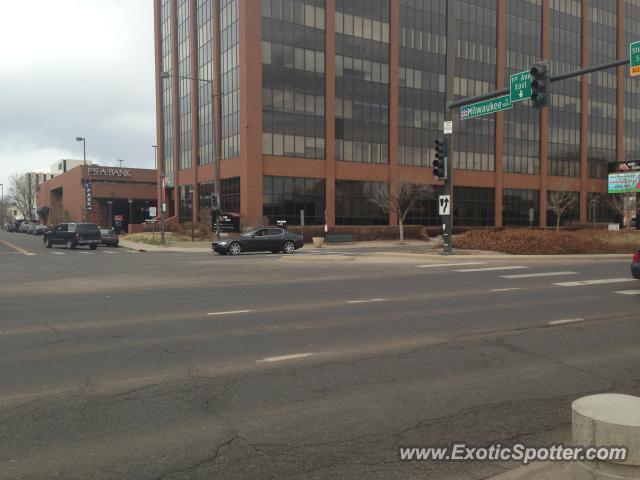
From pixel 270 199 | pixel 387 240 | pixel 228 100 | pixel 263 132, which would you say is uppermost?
pixel 228 100

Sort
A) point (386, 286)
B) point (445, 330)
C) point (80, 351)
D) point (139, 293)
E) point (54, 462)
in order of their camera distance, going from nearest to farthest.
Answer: point (54, 462) → point (80, 351) → point (445, 330) → point (139, 293) → point (386, 286)

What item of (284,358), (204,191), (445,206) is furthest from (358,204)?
(284,358)

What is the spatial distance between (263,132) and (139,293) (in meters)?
34.8

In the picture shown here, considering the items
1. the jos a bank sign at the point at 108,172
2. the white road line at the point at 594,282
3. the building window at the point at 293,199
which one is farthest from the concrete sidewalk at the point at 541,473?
the jos a bank sign at the point at 108,172

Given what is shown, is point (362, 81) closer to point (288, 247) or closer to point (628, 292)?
point (288, 247)

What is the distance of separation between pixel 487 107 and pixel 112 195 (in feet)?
207

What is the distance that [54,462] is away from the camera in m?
3.63

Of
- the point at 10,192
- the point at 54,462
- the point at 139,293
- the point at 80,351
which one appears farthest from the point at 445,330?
the point at 10,192

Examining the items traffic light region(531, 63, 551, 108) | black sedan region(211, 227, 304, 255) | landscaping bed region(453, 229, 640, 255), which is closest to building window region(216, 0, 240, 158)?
black sedan region(211, 227, 304, 255)

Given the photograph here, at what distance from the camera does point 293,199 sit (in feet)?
154

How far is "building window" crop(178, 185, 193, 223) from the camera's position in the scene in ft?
188

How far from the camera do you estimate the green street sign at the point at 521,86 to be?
17109 mm

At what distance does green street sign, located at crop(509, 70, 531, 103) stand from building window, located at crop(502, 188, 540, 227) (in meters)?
45.0

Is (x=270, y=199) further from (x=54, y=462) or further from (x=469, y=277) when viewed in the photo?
(x=54, y=462)
